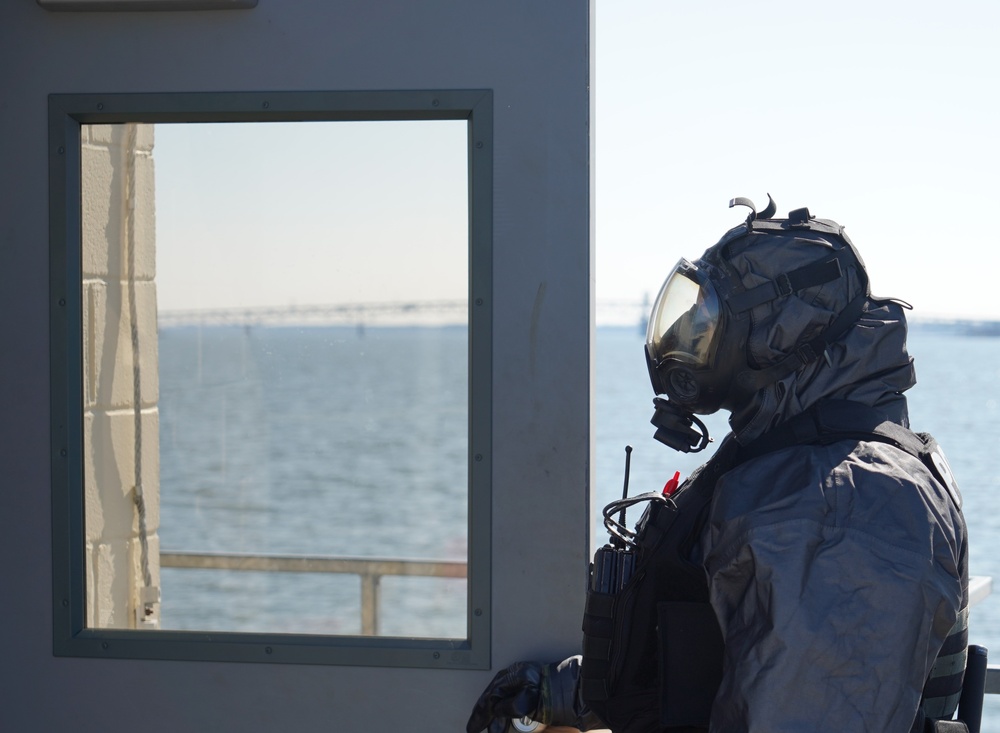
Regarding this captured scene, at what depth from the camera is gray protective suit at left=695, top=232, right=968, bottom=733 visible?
1479 mm

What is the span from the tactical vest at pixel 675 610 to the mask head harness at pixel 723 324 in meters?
0.09

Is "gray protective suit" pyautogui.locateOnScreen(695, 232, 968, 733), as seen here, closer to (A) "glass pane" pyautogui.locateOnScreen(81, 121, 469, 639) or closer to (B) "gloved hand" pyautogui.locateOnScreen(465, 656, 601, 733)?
(B) "gloved hand" pyautogui.locateOnScreen(465, 656, 601, 733)

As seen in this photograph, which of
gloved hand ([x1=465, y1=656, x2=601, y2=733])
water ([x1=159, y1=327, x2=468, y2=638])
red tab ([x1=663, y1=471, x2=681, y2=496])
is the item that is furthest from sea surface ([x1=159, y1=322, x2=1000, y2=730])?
red tab ([x1=663, y1=471, x2=681, y2=496])

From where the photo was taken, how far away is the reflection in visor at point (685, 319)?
188 cm

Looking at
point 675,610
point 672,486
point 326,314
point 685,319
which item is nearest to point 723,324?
point 685,319

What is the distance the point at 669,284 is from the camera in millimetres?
1985

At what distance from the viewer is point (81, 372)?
8.54ft

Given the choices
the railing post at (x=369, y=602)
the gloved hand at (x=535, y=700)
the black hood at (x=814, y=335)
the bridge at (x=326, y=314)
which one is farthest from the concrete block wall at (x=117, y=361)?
the black hood at (x=814, y=335)

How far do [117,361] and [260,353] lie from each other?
0.35 metres

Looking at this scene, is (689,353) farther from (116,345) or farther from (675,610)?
(116,345)

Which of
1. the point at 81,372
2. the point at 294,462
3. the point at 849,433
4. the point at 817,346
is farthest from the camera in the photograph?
the point at 294,462

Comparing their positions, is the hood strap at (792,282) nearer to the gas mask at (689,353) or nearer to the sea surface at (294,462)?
the gas mask at (689,353)

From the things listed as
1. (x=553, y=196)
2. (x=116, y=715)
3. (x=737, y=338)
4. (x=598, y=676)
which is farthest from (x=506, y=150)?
(x=116, y=715)

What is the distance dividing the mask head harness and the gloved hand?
649 millimetres
